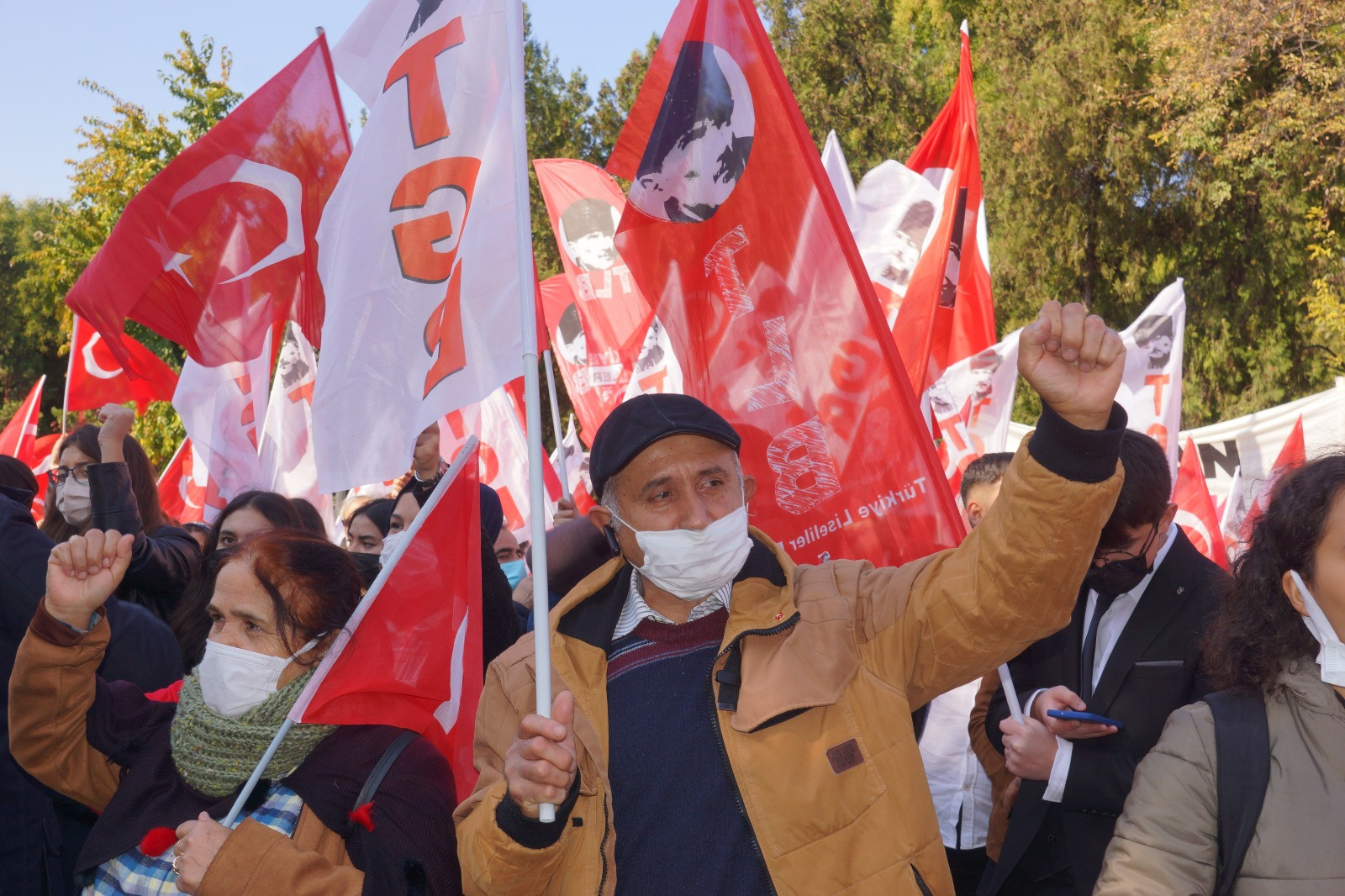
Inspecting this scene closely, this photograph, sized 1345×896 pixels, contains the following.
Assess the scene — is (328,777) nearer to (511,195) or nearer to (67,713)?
(67,713)

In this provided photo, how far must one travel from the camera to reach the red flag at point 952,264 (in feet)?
17.2

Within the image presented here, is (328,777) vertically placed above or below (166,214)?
below

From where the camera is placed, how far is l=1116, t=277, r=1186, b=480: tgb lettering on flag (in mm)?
7652

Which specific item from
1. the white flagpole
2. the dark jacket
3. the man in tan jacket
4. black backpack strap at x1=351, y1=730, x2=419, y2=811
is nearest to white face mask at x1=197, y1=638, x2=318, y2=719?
black backpack strap at x1=351, y1=730, x2=419, y2=811

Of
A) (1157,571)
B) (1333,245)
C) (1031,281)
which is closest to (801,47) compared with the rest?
(1031,281)

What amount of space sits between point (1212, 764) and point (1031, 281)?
59.8 feet

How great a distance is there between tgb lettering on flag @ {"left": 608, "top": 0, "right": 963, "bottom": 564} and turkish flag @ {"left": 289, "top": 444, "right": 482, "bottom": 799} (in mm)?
856

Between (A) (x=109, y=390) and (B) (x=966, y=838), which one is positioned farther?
(A) (x=109, y=390)

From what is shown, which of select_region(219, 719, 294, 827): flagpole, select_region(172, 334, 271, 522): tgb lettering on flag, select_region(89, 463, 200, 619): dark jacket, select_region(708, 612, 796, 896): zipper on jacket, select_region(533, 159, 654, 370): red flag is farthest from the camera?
select_region(533, 159, 654, 370): red flag

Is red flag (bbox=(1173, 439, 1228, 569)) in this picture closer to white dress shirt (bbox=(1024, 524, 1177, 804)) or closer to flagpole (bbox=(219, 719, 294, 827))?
white dress shirt (bbox=(1024, 524, 1177, 804))

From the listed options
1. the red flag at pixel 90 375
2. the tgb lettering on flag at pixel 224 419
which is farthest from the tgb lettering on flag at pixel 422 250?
the red flag at pixel 90 375

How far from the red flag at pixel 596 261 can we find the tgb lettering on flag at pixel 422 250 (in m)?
3.84

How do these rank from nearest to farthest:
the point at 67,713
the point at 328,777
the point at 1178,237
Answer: the point at 328,777 → the point at 67,713 → the point at 1178,237

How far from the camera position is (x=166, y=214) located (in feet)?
14.8
